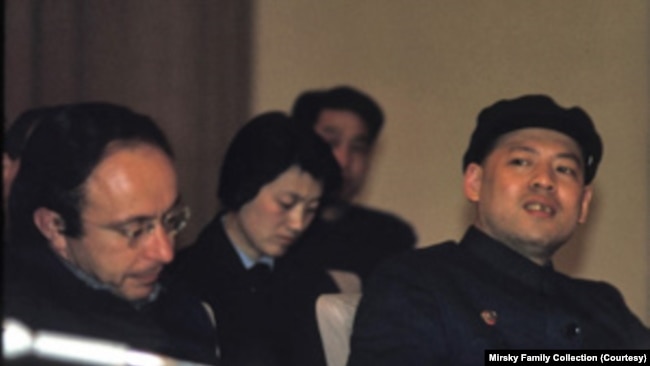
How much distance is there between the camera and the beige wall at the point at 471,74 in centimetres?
285

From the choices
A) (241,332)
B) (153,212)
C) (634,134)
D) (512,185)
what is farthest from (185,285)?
(634,134)

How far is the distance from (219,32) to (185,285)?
83 centimetres

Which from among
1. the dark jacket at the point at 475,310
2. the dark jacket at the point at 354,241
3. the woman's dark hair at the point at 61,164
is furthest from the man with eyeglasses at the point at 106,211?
the dark jacket at the point at 354,241

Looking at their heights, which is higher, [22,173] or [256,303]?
[22,173]

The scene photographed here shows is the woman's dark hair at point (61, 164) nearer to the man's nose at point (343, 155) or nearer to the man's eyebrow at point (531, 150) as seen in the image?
the man's eyebrow at point (531, 150)

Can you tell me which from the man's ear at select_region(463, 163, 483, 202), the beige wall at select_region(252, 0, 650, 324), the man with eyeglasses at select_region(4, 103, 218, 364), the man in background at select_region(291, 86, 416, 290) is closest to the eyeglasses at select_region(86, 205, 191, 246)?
the man with eyeglasses at select_region(4, 103, 218, 364)

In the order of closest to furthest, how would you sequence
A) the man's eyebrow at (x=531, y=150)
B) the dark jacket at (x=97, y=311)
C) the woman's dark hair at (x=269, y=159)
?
the dark jacket at (x=97, y=311) < the man's eyebrow at (x=531, y=150) < the woman's dark hair at (x=269, y=159)

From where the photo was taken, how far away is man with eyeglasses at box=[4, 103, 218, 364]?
165 cm

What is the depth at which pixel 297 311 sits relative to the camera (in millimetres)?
2301

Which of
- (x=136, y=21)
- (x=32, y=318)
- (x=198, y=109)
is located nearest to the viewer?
(x=32, y=318)

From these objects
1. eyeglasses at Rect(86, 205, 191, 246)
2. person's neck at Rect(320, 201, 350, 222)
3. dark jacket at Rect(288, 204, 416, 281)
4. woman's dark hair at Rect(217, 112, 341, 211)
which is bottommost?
dark jacket at Rect(288, 204, 416, 281)

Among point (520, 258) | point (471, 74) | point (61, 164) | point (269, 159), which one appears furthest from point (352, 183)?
point (61, 164)

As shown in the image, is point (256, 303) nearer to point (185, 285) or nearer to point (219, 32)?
point (185, 285)

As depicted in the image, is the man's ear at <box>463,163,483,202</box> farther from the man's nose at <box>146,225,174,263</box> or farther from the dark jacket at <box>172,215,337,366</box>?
the man's nose at <box>146,225,174,263</box>
